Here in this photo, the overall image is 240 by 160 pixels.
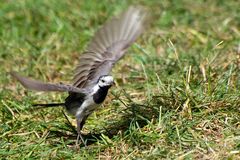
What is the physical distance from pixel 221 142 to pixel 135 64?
2.27 metres

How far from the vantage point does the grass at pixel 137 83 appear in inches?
187

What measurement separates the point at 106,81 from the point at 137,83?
1.44 m

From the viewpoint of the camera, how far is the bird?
4.81 meters

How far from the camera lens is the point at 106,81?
4.68 meters

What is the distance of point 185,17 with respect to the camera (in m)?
7.74

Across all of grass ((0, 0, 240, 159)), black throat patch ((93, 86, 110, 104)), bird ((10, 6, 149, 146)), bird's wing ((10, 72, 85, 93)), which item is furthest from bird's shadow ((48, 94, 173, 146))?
bird's wing ((10, 72, 85, 93))

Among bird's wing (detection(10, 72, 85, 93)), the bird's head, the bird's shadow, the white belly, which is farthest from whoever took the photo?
the bird's shadow

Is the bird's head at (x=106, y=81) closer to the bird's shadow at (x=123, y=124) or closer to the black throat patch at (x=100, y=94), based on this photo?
the black throat patch at (x=100, y=94)

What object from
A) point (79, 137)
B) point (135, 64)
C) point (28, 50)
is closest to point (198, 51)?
point (135, 64)

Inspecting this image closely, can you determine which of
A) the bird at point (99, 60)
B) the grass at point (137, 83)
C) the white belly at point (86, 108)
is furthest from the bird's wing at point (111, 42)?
the grass at point (137, 83)

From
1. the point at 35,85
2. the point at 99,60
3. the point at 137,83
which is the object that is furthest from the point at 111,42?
the point at 35,85

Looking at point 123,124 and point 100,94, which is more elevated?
point 100,94

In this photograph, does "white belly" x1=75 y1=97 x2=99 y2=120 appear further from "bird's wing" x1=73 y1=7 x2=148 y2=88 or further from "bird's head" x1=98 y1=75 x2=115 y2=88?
Answer: "bird's wing" x1=73 y1=7 x2=148 y2=88

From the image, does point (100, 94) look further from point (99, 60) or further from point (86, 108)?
point (99, 60)
